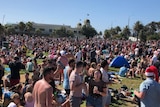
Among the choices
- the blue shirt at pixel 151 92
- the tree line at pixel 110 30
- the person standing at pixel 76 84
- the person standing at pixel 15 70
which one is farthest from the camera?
the tree line at pixel 110 30

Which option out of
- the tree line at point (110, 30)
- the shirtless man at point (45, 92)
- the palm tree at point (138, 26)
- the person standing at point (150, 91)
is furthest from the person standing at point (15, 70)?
the palm tree at point (138, 26)

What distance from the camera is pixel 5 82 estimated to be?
470 inches

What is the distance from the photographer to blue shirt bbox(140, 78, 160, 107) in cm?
598

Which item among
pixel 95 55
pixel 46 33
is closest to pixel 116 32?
pixel 46 33

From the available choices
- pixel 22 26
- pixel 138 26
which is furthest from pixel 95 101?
pixel 22 26

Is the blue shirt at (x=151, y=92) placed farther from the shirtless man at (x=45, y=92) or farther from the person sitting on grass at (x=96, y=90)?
the shirtless man at (x=45, y=92)

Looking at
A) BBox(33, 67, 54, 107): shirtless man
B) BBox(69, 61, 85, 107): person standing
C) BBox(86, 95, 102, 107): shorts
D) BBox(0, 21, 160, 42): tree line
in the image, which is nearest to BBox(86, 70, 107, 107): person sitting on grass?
BBox(86, 95, 102, 107): shorts

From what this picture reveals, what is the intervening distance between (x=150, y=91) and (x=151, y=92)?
3cm

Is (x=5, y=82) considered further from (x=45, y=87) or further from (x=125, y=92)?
(x=45, y=87)

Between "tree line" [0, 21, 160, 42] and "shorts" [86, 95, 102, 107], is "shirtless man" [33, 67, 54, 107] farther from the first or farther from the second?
"tree line" [0, 21, 160, 42]

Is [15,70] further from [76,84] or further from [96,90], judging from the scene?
[96,90]

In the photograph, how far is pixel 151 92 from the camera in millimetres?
6000

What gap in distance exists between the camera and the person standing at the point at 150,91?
19.6 feet

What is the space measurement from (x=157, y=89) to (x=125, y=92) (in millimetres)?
6841
